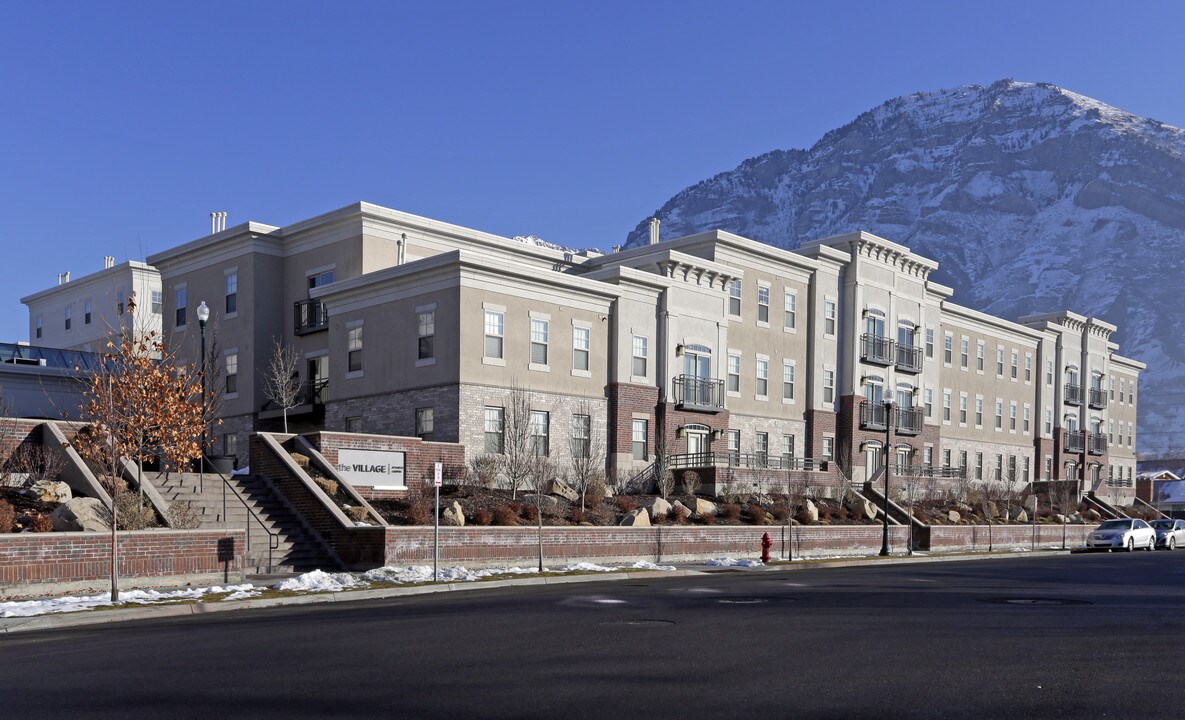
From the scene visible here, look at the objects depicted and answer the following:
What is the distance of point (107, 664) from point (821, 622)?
9787 mm

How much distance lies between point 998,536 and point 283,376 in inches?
1306

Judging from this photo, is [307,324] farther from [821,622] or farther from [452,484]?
[821,622]

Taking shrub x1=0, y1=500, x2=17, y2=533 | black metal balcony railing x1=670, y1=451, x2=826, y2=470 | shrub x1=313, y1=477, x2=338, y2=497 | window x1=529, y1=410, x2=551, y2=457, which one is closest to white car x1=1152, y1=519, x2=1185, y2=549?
black metal balcony railing x1=670, y1=451, x2=826, y2=470

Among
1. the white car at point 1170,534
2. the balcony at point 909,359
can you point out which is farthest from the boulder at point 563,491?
the white car at point 1170,534

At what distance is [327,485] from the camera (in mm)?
31812

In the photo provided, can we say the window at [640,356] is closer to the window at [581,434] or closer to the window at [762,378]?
the window at [581,434]

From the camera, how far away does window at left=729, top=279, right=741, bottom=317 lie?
170 feet

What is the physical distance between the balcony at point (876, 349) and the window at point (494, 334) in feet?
79.3

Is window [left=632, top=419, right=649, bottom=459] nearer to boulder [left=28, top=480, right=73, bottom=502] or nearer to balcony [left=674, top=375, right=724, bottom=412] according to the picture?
balcony [left=674, top=375, right=724, bottom=412]

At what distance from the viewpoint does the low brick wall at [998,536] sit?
49406 mm

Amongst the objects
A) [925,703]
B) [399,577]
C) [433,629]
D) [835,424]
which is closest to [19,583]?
[399,577]

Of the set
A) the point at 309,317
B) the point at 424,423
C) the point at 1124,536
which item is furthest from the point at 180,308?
the point at 1124,536

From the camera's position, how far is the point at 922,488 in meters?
59.7

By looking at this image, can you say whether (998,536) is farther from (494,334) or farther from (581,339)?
(494,334)
